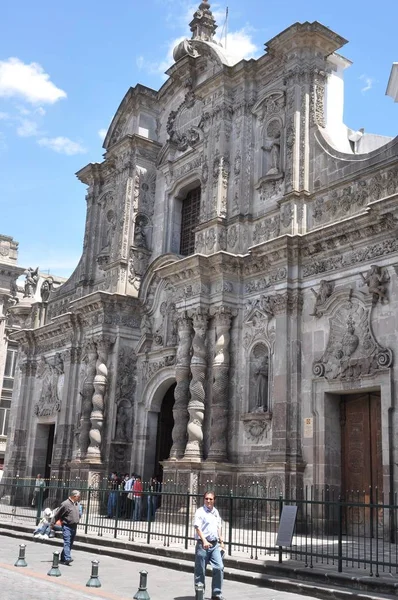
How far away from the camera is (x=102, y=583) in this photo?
10.3 metres

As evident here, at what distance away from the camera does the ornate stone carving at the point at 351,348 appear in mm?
15992

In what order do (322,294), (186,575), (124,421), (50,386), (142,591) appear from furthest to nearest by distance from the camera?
(50,386) < (124,421) < (322,294) < (186,575) < (142,591)

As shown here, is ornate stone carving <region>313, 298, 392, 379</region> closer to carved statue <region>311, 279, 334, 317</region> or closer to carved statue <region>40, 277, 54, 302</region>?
carved statue <region>311, 279, 334, 317</region>

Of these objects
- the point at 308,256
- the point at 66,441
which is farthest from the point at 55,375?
the point at 308,256

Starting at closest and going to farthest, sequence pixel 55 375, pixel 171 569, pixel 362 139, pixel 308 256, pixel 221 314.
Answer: pixel 171 569 < pixel 308 256 < pixel 221 314 < pixel 362 139 < pixel 55 375

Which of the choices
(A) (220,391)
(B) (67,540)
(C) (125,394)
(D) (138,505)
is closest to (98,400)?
(C) (125,394)

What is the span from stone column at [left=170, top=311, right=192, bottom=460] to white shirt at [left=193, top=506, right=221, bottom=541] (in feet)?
32.5

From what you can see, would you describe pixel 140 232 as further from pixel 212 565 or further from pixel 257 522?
pixel 212 565

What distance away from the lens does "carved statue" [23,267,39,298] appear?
31656 mm

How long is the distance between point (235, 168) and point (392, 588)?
14.1 metres

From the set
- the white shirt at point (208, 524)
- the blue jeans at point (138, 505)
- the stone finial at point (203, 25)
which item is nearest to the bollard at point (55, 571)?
the white shirt at point (208, 524)

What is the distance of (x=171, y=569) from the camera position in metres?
12.4

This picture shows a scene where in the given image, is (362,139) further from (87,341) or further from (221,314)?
(87,341)

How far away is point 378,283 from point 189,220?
9.55 metres
